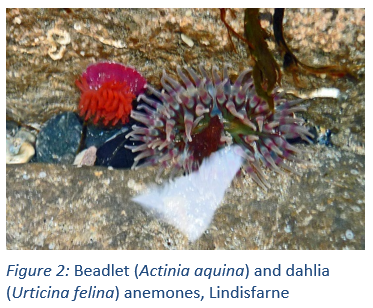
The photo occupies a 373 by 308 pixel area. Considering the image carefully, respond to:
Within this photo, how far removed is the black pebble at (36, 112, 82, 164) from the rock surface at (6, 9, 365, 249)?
473 mm

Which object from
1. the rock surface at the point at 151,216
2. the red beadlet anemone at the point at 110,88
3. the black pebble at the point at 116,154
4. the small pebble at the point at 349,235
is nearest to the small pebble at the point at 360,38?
the rock surface at the point at 151,216

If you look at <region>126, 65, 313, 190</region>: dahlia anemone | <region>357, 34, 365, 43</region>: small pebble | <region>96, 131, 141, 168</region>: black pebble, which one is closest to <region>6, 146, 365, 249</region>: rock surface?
<region>126, 65, 313, 190</region>: dahlia anemone

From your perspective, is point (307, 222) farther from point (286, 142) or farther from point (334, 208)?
point (286, 142)

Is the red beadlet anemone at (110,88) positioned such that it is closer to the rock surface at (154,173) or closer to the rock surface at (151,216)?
the rock surface at (154,173)

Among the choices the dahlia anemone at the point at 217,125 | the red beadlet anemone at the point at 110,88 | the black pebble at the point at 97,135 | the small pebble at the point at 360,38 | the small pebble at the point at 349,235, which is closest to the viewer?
the small pebble at the point at 349,235

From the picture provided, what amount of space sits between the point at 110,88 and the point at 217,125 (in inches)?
33.7

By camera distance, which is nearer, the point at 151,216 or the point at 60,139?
the point at 151,216

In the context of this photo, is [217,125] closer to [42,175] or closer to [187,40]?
[187,40]

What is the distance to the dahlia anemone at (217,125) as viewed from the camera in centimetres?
225

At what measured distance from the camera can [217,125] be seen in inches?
89.6

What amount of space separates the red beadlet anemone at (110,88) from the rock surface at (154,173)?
0.28 ft

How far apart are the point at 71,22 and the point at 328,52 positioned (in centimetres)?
164

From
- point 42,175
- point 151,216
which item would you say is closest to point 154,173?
point 151,216

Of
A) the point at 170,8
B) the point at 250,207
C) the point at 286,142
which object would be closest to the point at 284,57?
the point at 286,142
